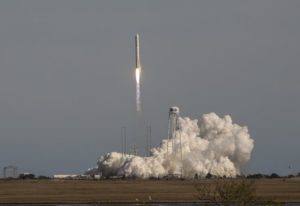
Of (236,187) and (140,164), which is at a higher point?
(140,164)

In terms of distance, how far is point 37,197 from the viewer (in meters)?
129

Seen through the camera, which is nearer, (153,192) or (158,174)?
(153,192)

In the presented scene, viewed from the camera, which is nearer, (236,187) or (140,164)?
(236,187)

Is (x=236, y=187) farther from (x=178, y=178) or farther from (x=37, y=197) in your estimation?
(x=178, y=178)

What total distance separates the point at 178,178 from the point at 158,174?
4.07 m

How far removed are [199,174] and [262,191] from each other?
6514 centimetres

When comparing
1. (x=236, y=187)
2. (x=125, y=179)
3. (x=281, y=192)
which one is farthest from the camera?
(x=125, y=179)

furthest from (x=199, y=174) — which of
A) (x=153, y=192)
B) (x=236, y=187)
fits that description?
(x=236, y=187)

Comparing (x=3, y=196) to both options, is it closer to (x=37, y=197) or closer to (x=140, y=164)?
(x=37, y=197)

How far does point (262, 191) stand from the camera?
134m

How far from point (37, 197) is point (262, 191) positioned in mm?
30805

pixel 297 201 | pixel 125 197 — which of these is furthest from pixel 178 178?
pixel 297 201

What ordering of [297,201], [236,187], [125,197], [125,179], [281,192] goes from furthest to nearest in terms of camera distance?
1. [125,179]
2. [281,192]
3. [125,197]
4. [297,201]
5. [236,187]

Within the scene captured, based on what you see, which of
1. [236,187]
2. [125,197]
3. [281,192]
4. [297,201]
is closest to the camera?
[236,187]
